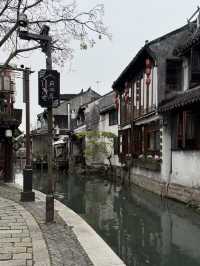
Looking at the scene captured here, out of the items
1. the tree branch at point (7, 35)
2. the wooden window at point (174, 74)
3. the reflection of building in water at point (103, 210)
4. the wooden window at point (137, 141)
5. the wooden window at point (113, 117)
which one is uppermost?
the tree branch at point (7, 35)

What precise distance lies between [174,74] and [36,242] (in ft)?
45.8

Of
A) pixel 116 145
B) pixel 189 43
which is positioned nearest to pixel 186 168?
pixel 189 43

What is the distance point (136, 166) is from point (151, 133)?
11.5 feet

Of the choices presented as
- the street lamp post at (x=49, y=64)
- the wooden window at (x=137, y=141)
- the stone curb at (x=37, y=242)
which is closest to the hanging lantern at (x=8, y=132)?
the wooden window at (x=137, y=141)

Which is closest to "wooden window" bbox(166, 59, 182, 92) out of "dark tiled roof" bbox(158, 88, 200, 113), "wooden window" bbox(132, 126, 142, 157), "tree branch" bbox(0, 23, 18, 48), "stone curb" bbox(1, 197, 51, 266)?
"dark tiled roof" bbox(158, 88, 200, 113)

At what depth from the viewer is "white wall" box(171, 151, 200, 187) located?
14.9 meters

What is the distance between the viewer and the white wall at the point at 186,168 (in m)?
14.9

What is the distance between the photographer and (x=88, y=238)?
8039 millimetres

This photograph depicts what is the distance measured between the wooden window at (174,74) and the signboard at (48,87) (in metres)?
10.8

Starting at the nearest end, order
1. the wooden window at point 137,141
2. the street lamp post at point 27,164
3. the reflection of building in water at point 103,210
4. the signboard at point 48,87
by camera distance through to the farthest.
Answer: the signboard at point 48,87
the reflection of building in water at point 103,210
the street lamp post at point 27,164
the wooden window at point 137,141

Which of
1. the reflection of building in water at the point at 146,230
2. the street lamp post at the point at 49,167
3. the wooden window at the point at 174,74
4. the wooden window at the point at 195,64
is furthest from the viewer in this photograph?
the wooden window at the point at 174,74

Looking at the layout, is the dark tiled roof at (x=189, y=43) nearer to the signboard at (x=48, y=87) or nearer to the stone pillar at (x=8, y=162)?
the signboard at (x=48, y=87)

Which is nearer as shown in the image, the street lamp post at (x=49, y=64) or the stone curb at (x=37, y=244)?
the stone curb at (x=37, y=244)

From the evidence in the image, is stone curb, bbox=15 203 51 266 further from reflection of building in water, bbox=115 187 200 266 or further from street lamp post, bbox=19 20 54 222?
reflection of building in water, bbox=115 187 200 266
